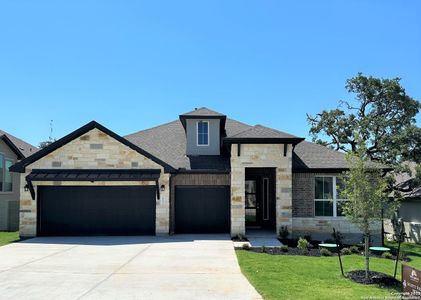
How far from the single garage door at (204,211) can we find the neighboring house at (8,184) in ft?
35.8

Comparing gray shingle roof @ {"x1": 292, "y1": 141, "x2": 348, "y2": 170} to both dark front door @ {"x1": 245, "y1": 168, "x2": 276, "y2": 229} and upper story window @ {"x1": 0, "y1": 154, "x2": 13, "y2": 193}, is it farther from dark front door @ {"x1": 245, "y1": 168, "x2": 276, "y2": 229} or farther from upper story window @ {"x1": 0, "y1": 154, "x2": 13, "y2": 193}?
upper story window @ {"x1": 0, "y1": 154, "x2": 13, "y2": 193}

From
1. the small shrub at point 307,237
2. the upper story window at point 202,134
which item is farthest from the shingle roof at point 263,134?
the small shrub at point 307,237

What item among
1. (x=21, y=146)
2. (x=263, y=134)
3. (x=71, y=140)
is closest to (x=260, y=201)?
(x=263, y=134)

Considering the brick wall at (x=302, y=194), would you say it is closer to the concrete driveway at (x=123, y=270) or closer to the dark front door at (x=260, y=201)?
the dark front door at (x=260, y=201)

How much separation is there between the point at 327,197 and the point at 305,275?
8433 mm

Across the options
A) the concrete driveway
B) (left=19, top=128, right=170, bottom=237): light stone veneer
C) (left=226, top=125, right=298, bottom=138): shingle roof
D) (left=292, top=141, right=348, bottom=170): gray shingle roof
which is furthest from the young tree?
(left=19, top=128, right=170, bottom=237): light stone veneer

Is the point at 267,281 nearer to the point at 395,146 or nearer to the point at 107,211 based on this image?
the point at 107,211

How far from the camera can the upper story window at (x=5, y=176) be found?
25016 millimetres

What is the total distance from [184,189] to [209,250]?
499cm

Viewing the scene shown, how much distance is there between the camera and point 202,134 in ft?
66.7

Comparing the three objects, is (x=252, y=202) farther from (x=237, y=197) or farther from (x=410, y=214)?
(x=410, y=214)

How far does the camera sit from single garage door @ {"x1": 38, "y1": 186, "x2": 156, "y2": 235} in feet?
57.1

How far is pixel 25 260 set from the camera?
1171 centimetres

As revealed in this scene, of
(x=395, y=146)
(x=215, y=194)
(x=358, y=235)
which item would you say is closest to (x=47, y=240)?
(x=215, y=194)
